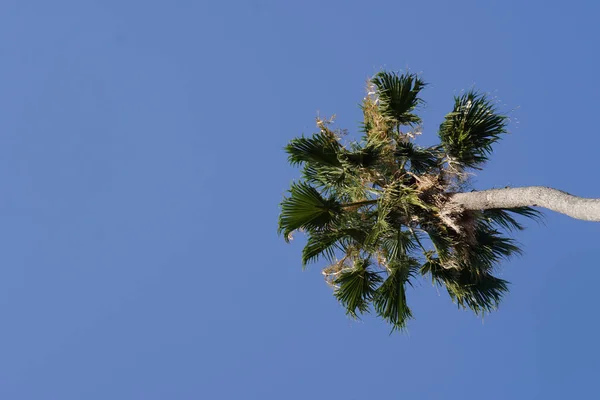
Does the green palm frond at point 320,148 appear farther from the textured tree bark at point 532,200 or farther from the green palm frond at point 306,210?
the textured tree bark at point 532,200

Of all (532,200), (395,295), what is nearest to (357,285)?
(395,295)

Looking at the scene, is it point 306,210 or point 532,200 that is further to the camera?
point 306,210

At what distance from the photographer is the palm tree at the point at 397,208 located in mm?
11172

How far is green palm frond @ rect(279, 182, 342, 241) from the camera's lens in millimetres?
11555

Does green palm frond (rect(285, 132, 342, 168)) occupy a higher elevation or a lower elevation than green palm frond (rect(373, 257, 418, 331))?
higher

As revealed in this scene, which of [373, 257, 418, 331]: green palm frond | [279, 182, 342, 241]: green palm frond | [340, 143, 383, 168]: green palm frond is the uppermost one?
[340, 143, 383, 168]: green palm frond

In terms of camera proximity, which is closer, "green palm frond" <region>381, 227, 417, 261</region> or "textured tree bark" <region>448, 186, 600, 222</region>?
"textured tree bark" <region>448, 186, 600, 222</region>

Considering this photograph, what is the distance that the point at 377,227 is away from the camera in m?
11.4

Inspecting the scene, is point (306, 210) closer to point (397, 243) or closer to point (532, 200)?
point (397, 243)

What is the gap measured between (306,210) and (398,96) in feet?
7.51

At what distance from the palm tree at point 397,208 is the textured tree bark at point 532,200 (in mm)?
47

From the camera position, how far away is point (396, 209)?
11531mm

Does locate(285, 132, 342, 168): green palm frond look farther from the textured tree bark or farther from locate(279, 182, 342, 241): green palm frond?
the textured tree bark

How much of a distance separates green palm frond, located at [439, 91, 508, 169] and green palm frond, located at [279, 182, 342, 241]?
206 cm
